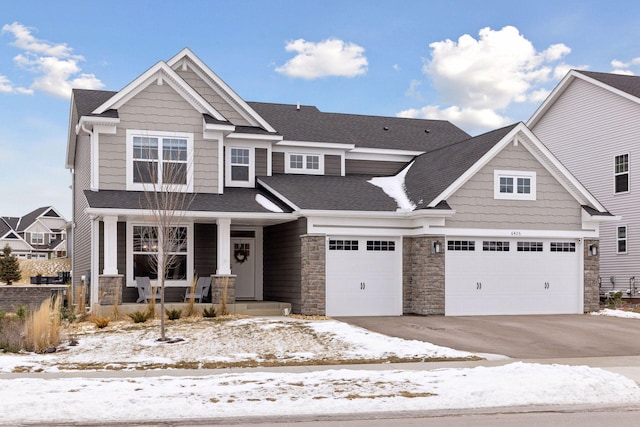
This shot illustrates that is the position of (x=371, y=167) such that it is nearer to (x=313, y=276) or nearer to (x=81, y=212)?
(x=313, y=276)

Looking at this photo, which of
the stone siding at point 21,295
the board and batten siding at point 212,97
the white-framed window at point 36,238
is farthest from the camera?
the white-framed window at point 36,238

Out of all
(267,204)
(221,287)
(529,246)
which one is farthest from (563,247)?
(221,287)

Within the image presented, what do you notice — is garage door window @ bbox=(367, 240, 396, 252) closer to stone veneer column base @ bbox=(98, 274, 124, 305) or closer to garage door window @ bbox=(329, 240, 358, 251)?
garage door window @ bbox=(329, 240, 358, 251)

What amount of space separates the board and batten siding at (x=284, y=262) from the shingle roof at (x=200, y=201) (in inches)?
39.3

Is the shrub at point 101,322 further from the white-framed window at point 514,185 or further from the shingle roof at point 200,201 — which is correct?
the white-framed window at point 514,185

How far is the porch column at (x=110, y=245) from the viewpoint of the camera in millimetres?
20969

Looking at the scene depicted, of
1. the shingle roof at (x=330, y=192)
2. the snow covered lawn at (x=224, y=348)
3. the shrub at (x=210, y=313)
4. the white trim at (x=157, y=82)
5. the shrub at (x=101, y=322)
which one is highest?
the white trim at (x=157, y=82)

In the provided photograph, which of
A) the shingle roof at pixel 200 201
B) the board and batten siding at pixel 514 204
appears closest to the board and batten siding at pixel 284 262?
the shingle roof at pixel 200 201

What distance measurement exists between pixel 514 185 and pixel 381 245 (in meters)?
4.78

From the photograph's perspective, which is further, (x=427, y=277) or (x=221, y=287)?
(x=427, y=277)

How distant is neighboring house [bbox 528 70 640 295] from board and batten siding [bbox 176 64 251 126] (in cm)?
1559

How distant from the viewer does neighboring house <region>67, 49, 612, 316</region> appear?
22031mm

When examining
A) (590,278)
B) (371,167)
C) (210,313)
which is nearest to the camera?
(210,313)

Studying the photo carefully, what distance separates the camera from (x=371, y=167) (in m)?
28.5
